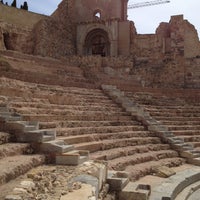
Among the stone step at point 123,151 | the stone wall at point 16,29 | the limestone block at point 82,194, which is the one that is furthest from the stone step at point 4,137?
the stone wall at point 16,29

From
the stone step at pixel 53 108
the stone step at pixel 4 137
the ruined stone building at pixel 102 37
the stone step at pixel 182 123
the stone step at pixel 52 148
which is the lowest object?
the stone step at pixel 52 148

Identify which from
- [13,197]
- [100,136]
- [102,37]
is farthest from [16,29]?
[13,197]

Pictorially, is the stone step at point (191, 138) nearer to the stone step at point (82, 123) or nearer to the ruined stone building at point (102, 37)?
the stone step at point (82, 123)

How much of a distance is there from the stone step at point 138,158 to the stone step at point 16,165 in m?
2.07

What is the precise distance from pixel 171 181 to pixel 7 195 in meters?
4.60

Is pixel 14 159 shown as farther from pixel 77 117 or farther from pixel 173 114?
pixel 173 114

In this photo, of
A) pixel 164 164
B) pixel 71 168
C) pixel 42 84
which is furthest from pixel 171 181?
pixel 42 84

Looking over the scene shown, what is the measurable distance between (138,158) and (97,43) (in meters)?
21.6

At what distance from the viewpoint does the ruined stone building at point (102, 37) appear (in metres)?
21.5


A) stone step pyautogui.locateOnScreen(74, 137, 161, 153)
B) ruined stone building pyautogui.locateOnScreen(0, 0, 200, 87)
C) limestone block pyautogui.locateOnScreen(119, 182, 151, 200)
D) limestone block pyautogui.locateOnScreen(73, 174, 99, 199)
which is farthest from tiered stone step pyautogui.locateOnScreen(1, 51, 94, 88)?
limestone block pyautogui.locateOnScreen(73, 174, 99, 199)

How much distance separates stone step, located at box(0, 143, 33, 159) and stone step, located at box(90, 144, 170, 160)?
5.29ft

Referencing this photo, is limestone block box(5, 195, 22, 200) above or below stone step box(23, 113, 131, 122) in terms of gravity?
below

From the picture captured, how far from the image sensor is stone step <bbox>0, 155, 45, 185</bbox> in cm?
457

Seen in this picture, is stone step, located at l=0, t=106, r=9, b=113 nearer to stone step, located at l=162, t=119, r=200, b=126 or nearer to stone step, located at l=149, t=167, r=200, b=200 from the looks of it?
stone step, located at l=149, t=167, r=200, b=200
